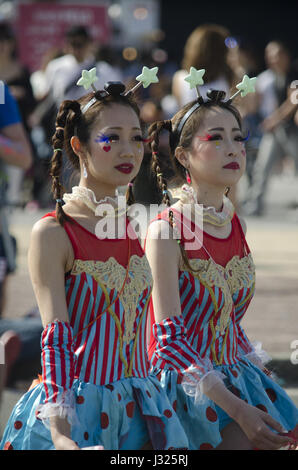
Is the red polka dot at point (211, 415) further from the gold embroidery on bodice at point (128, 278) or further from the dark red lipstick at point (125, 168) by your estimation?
the dark red lipstick at point (125, 168)

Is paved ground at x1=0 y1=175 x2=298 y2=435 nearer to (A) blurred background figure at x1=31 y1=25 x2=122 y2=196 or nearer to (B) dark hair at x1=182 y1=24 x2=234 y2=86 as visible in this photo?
(A) blurred background figure at x1=31 y1=25 x2=122 y2=196

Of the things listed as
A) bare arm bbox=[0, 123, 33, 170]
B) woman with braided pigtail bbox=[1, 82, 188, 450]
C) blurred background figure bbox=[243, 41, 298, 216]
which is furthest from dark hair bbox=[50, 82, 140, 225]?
blurred background figure bbox=[243, 41, 298, 216]

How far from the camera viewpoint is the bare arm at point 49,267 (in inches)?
107

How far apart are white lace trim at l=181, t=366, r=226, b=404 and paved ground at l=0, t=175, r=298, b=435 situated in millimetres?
1827

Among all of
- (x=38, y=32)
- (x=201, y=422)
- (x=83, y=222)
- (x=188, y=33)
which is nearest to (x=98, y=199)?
(x=83, y=222)

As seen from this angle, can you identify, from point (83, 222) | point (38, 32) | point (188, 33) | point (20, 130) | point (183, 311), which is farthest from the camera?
point (188, 33)

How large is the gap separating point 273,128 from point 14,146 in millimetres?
6742

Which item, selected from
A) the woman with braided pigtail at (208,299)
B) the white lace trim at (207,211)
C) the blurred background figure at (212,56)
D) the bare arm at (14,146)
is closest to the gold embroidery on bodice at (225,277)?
the woman with braided pigtail at (208,299)

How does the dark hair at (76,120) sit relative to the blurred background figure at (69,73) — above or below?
below

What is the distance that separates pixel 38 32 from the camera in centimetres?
1495

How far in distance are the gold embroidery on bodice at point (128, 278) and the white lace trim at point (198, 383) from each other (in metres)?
0.21

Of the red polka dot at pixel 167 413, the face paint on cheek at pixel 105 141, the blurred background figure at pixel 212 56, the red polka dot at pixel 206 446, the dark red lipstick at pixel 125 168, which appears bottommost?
the red polka dot at pixel 206 446

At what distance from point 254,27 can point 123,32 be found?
9.47 metres
